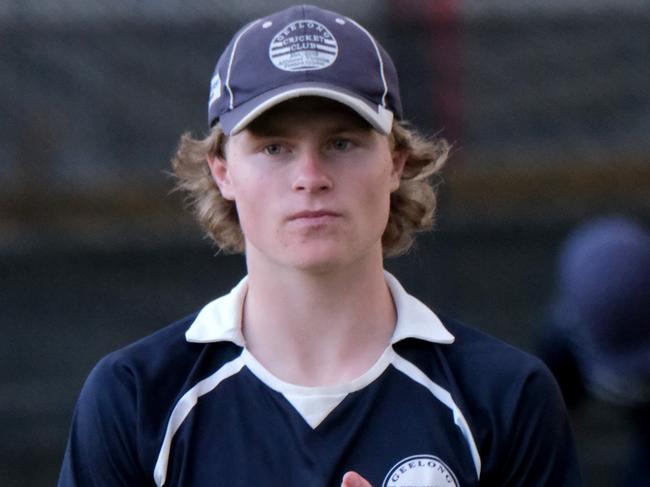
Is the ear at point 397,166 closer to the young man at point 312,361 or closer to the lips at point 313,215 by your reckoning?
the young man at point 312,361

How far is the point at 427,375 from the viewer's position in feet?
8.20

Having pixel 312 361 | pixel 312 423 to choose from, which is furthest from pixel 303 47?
pixel 312 423

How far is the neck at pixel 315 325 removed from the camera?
250cm

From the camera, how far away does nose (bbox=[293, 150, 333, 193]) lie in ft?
7.72

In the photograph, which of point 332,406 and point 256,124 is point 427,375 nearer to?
point 332,406

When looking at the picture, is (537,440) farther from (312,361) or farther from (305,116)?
(305,116)

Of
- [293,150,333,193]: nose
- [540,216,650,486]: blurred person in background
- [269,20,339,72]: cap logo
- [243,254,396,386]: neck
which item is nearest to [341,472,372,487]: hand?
[243,254,396,386]: neck

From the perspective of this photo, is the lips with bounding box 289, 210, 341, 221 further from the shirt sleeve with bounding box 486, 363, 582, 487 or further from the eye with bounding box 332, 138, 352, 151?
the shirt sleeve with bounding box 486, 363, 582, 487

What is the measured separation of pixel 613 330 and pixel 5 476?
95.9 inches

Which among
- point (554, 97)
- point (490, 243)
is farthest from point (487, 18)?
point (490, 243)

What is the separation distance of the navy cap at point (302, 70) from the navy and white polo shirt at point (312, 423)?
1.44 ft

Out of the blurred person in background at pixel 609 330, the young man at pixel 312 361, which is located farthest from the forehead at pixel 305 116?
the blurred person in background at pixel 609 330

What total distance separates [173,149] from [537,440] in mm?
2954

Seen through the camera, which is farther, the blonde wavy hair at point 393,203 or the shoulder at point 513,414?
the blonde wavy hair at point 393,203
